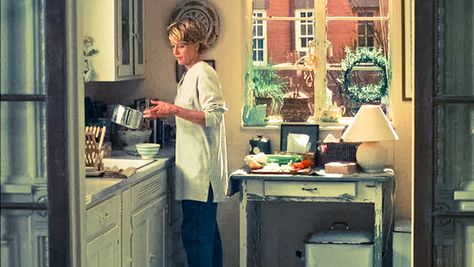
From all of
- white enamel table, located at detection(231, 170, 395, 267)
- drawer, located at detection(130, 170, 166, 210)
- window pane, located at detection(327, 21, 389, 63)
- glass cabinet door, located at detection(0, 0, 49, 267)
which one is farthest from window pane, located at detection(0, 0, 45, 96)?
window pane, located at detection(327, 21, 389, 63)

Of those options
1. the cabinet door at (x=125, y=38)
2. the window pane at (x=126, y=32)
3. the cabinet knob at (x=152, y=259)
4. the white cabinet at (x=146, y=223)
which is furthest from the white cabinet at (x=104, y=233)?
the window pane at (x=126, y=32)

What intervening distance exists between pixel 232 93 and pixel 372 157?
115 centimetres

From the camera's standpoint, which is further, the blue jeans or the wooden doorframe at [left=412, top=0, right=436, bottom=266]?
the blue jeans

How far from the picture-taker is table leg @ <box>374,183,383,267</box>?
5.86 meters

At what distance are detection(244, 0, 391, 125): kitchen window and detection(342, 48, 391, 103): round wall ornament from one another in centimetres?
5

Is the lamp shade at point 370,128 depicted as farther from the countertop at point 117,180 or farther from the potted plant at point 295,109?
the countertop at point 117,180

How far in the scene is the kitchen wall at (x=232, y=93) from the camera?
649 cm

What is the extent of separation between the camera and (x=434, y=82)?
3348mm

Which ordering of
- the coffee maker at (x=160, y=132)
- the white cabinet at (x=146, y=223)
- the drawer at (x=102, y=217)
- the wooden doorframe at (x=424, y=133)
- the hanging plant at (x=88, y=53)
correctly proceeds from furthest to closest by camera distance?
1. the coffee maker at (x=160, y=132)
2. the hanging plant at (x=88, y=53)
3. the white cabinet at (x=146, y=223)
4. the drawer at (x=102, y=217)
5. the wooden doorframe at (x=424, y=133)

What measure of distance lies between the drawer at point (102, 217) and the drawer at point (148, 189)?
34 centimetres

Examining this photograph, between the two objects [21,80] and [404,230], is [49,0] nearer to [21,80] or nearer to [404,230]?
[21,80]

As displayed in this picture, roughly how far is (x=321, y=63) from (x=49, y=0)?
3.52m

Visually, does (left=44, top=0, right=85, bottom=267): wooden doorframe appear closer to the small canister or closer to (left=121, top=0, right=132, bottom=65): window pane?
(left=121, top=0, right=132, bottom=65): window pane

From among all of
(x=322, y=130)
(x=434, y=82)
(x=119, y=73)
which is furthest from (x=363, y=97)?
(x=434, y=82)
